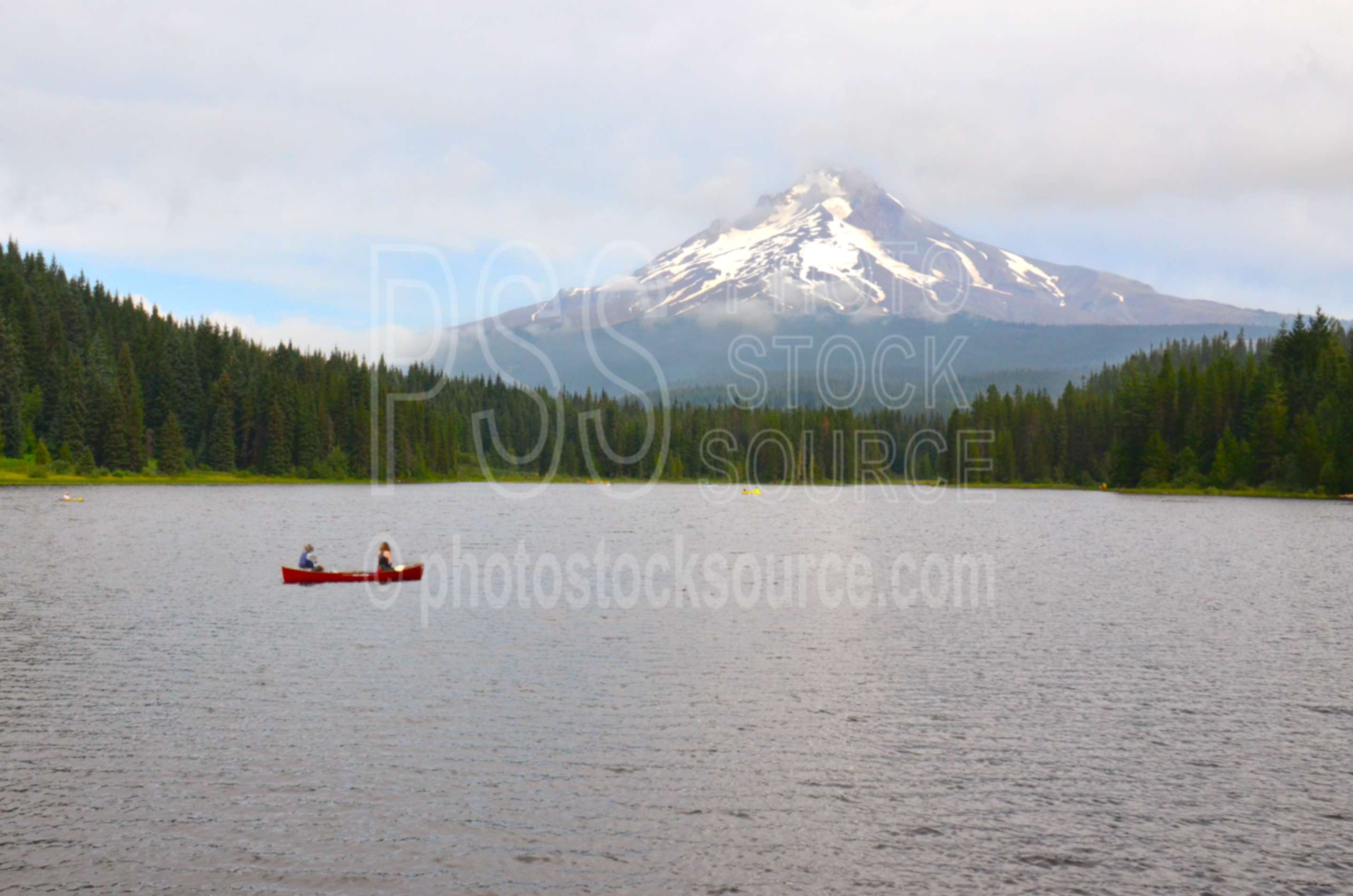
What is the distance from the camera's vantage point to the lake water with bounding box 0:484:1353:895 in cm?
2467

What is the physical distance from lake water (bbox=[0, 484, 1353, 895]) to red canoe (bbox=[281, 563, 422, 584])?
1.05m

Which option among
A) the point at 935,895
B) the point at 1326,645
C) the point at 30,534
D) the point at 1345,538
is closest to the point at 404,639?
the point at 935,895

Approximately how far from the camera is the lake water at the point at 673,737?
2467 centimetres

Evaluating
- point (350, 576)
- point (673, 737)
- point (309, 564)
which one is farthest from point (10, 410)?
point (673, 737)

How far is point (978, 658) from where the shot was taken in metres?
47.9

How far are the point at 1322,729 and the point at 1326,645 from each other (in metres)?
17.5

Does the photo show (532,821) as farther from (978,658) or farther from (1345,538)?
(1345,538)

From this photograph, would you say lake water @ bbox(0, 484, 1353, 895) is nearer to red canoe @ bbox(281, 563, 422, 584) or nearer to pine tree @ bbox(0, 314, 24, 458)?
red canoe @ bbox(281, 563, 422, 584)

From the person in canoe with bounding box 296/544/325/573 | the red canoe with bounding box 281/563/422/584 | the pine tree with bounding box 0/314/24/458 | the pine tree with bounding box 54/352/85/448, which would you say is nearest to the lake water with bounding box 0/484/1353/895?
the red canoe with bounding box 281/563/422/584

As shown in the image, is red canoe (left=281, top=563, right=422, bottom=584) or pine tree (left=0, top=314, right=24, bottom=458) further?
pine tree (left=0, top=314, right=24, bottom=458)

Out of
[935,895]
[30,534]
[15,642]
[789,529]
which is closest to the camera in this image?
[935,895]

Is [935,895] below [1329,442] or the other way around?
below

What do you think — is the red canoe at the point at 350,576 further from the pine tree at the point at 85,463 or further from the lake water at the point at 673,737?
the pine tree at the point at 85,463

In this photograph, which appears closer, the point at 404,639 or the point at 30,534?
the point at 404,639
